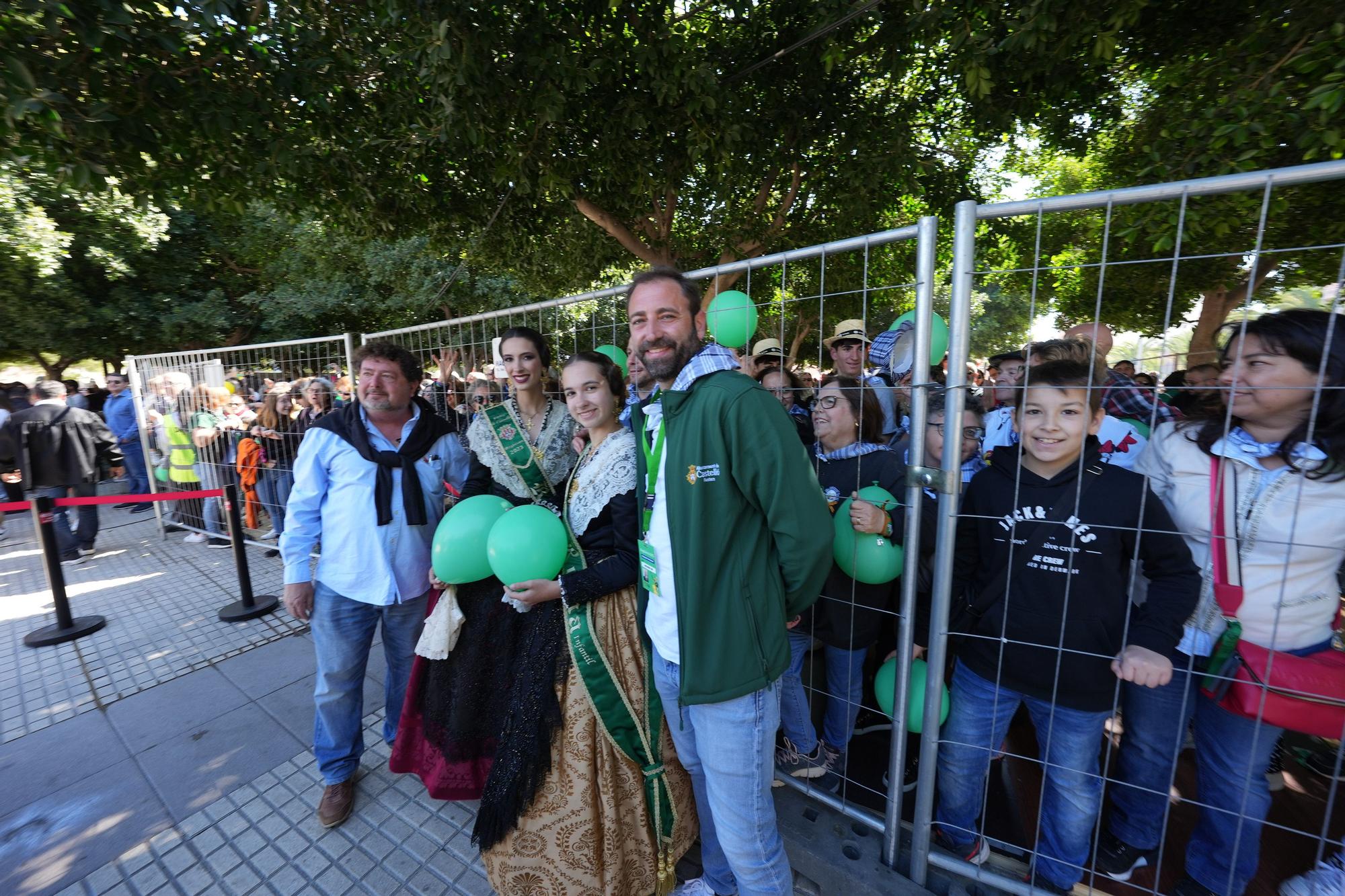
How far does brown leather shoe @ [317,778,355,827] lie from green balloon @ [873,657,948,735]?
100 inches

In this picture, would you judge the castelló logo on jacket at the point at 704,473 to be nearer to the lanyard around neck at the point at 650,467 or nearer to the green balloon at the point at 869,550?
the lanyard around neck at the point at 650,467

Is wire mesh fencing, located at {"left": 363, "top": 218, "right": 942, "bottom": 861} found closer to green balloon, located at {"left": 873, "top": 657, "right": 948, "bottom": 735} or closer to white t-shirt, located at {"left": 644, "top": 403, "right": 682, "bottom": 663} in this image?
green balloon, located at {"left": 873, "top": 657, "right": 948, "bottom": 735}

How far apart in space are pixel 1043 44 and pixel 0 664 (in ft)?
28.6

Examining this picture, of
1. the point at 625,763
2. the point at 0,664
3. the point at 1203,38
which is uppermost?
the point at 1203,38

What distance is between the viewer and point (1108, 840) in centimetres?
231

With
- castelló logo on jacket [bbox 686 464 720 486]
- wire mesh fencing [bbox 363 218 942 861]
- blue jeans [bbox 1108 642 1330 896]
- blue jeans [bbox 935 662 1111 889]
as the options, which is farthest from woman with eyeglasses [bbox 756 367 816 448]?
blue jeans [bbox 1108 642 1330 896]

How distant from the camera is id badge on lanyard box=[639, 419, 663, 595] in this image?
6.28 ft

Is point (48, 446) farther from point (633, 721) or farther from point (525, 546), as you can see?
point (633, 721)

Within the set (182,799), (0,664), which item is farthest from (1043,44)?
(0,664)

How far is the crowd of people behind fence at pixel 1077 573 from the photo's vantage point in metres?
1.69

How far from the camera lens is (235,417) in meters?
6.39

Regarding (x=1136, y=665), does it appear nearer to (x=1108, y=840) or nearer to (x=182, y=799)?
(x=1108, y=840)

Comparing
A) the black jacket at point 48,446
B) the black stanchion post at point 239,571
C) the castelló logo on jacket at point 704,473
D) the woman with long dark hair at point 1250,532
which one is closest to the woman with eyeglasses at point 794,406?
the castelló logo on jacket at point 704,473

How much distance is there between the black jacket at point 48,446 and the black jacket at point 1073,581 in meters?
9.45
